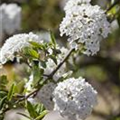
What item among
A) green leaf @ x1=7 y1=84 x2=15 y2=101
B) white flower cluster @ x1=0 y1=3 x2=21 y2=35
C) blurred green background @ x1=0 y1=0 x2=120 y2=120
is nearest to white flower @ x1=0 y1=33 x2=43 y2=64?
green leaf @ x1=7 y1=84 x2=15 y2=101

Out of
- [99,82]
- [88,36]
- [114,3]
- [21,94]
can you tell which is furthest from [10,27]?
[99,82]

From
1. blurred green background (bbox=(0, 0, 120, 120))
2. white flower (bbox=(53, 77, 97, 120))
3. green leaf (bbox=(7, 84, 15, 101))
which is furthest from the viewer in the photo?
blurred green background (bbox=(0, 0, 120, 120))

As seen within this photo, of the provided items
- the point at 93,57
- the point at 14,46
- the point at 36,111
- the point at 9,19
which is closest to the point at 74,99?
the point at 36,111

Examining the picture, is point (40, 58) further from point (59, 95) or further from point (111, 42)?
point (111, 42)

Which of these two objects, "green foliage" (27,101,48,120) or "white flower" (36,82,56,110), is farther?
"white flower" (36,82,56,110)

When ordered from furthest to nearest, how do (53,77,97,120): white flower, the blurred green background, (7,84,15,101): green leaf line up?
the blurred green background
(7,84,15,101): green leaf
(53,77,97,120): white flower

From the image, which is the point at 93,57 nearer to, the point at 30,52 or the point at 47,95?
the point at 47,95

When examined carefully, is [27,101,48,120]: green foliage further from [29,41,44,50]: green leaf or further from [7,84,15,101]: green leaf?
[29,41,44,50]: green leaf
